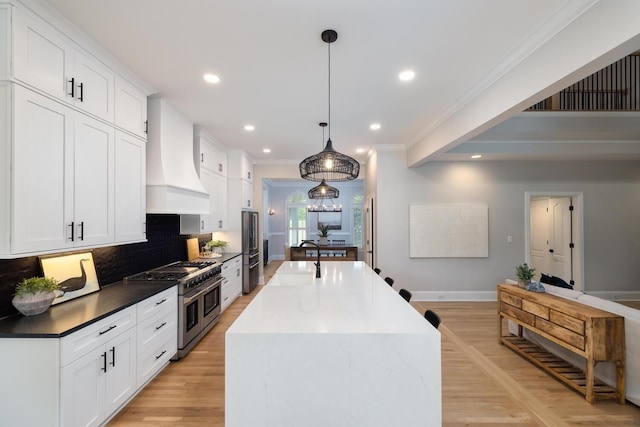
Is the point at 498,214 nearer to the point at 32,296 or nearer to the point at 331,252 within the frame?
the point at 331,252

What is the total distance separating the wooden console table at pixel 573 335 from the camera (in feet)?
7.48

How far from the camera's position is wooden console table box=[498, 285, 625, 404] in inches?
89.7

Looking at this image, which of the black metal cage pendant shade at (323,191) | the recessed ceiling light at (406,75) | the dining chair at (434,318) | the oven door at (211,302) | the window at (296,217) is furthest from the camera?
the window at (296,217)

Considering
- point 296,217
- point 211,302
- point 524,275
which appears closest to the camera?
point 524,275

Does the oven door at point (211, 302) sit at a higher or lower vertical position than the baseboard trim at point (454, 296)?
higher

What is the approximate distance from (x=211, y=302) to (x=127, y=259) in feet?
3.93

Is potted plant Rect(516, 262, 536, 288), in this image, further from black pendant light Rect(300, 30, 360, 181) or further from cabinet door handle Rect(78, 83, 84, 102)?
cabinet door handle Rect(78, 83, 84, 102)

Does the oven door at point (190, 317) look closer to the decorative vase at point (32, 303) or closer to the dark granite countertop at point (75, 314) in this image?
the dark granite countertop at point (75, 314)

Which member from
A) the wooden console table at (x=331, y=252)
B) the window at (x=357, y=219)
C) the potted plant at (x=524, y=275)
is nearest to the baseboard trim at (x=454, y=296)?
the wooden console table at (x=331, y=252)

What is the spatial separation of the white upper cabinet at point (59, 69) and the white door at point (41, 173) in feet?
0.37

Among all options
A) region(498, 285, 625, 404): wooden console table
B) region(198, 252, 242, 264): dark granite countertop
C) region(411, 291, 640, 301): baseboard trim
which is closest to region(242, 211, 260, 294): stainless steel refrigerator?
region(198, 252, 242, 264): dark granite countertop

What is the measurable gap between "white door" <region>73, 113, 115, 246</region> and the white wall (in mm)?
4113

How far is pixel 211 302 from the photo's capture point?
3.77m

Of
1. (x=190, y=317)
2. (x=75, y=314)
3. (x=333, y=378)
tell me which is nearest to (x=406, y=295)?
(x=333, y=378)
